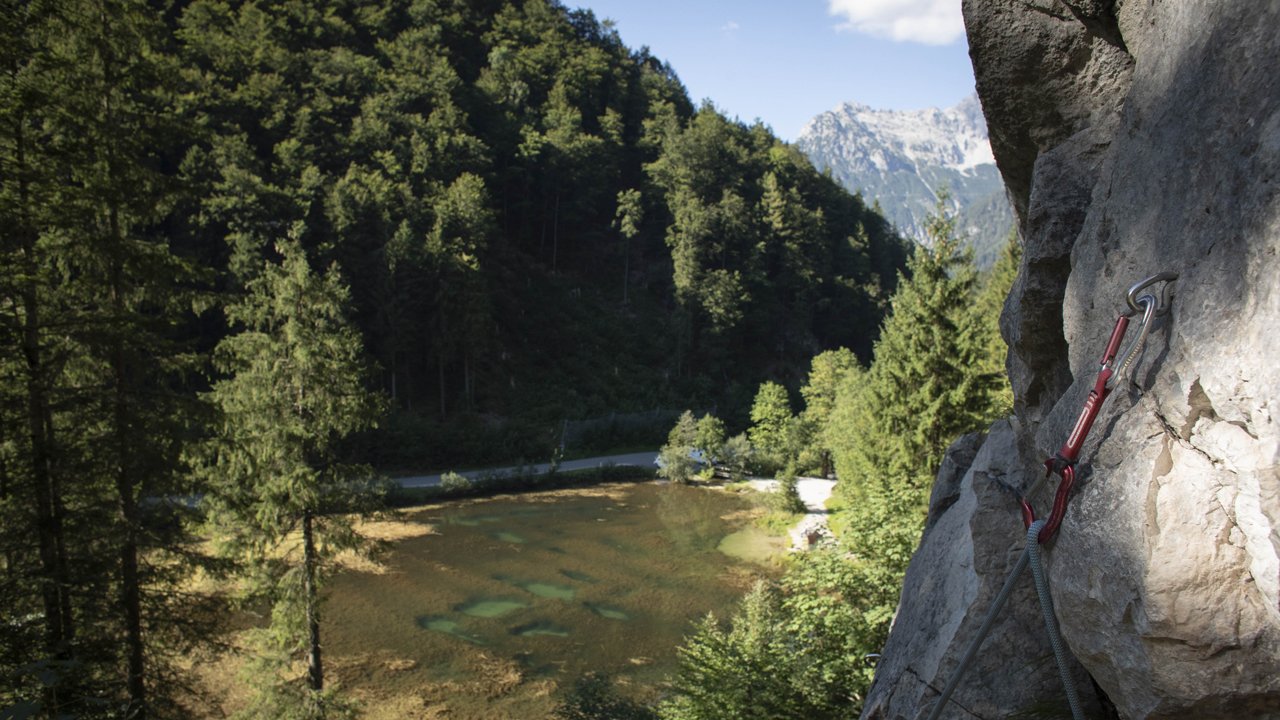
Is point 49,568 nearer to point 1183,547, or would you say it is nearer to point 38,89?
point 38,89

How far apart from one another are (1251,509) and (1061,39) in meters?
2.81

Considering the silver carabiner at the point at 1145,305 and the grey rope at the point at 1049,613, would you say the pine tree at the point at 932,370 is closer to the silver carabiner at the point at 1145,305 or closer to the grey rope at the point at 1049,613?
the grey rope at the point at 1049,613

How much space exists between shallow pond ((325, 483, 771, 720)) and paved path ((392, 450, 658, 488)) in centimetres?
312

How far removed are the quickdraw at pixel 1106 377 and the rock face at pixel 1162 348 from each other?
0.05m

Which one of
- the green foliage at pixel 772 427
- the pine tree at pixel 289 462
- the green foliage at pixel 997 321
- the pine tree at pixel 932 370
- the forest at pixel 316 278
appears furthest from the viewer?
the green foliage at pixel 772 427

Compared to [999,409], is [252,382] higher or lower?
higher

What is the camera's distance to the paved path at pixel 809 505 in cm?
2325

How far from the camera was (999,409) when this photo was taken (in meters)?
19.0

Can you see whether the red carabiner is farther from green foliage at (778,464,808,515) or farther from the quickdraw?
green foliage at (778,464,808,515)

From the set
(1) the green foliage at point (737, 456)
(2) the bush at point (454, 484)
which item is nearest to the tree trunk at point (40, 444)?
(2) the bush at point (454, 484)

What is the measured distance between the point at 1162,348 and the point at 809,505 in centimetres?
2880

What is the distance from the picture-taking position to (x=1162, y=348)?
258cm

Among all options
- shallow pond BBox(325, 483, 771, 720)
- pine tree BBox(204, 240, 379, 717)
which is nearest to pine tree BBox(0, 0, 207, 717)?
pine tree BBox(204, 240, 379, 717)

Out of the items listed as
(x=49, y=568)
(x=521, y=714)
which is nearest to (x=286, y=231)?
(x=521, y=714)
